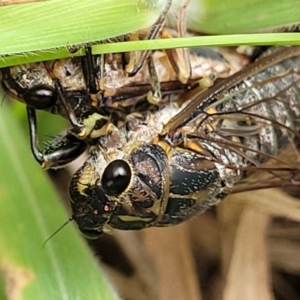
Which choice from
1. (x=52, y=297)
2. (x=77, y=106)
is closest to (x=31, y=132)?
(x=77, y=106)

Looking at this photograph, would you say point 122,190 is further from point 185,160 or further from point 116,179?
point 185,160

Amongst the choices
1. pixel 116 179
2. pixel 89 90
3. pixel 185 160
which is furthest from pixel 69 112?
pixel 185 160

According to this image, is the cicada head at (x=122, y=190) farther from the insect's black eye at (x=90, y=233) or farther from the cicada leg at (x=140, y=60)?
the cicada leg at (x=140, y=60)

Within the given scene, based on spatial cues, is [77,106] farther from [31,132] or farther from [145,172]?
[145,172]

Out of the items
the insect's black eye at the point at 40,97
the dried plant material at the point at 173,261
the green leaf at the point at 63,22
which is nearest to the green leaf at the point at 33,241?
the insect's black eye at the point at 40,97

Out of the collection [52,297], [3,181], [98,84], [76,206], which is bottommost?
[52,297]

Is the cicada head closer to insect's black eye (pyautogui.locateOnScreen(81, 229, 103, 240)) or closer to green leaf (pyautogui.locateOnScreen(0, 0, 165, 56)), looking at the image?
insect's black eye (pyautogui.locateOnScreen(81, 229, 103, 240))
